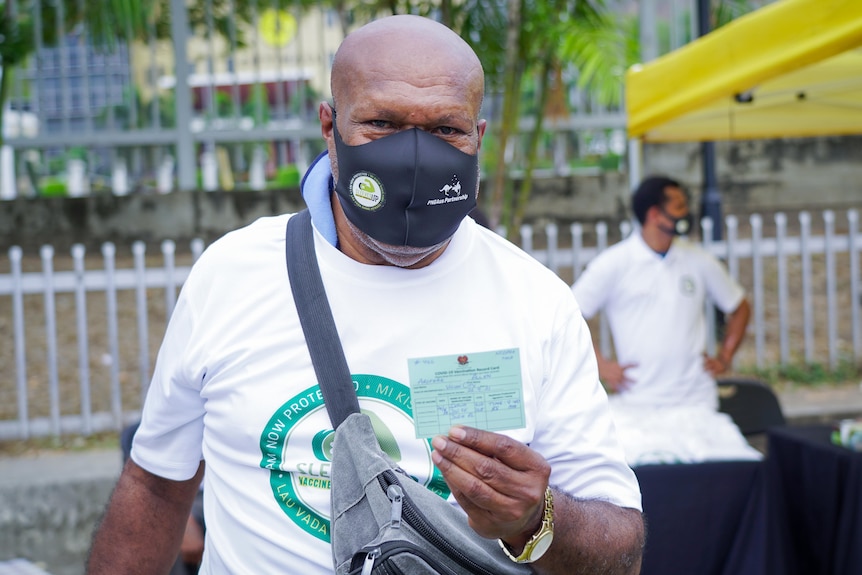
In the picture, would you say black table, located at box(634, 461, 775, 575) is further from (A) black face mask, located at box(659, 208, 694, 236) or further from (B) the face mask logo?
(B) the face mask logo

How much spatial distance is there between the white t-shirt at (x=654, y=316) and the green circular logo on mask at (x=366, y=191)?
3.70 metres

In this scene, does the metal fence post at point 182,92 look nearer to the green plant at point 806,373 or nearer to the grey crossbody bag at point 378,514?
the green plant at point 806,373

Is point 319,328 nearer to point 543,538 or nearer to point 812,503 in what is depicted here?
point 543,538

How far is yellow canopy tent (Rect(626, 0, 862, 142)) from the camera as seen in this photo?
3.41 meters

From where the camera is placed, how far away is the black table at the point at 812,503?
3.95 m

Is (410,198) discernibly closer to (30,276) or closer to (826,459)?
(826,459)

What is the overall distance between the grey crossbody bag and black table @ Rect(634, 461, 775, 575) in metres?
2.54

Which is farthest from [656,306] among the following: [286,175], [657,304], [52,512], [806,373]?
[286,175]

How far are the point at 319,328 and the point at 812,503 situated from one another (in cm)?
336

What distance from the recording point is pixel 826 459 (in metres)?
4.10

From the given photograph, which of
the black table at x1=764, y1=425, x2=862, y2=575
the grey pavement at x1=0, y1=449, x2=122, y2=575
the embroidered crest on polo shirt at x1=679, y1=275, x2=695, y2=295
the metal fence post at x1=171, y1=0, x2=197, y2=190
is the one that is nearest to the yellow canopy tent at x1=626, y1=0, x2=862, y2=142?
the embroidered crest on polo shirt at x1=679, y1=275, x2=695, y2=295

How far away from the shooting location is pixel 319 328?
1548mm

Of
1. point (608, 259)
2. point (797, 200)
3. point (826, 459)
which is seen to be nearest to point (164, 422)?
point (826, 459)

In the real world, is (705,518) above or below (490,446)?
below
